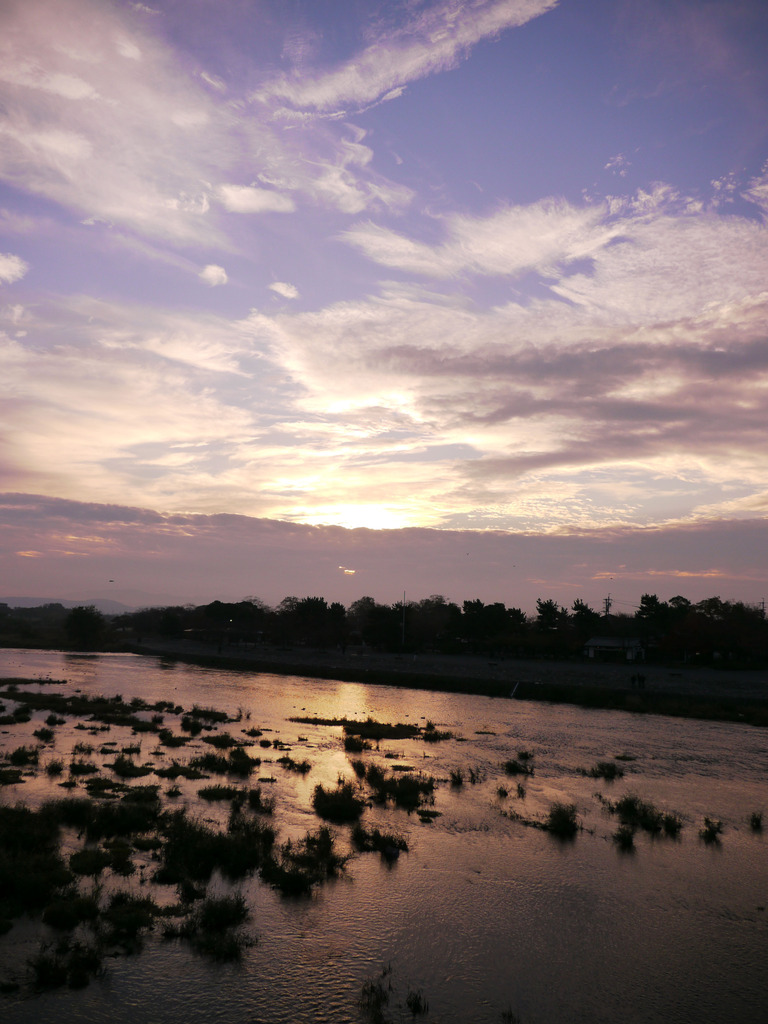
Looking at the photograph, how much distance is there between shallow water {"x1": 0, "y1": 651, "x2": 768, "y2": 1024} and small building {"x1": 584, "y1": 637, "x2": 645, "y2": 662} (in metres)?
79.1

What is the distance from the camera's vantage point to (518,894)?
15.2 metres

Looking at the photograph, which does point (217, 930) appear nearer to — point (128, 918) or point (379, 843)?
point (128, 918)

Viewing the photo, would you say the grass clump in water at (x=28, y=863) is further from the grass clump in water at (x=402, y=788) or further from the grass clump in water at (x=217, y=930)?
the grass clump in water at (x=402, y=788)

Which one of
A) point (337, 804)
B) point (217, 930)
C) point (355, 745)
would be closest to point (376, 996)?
point (217, 930)

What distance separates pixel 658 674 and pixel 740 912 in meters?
67.9

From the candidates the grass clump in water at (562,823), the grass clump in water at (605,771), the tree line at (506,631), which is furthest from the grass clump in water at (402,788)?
the tree line at (506,631)

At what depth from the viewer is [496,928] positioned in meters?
13.5

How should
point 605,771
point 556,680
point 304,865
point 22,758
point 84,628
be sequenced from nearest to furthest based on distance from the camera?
point 304,865 → point 22,758 → point 605,771 → point 556,680 → point 84,628

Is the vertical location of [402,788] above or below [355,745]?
above

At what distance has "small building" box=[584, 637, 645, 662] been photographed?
103062 mm

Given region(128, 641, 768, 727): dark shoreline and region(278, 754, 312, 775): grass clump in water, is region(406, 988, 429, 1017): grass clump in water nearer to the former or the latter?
region(278, 754, 312, 775): grass clump in water

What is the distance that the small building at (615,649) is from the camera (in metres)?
103

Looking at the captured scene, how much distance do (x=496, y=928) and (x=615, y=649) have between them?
3987 inches

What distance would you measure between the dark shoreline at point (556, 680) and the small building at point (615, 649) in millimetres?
17041
